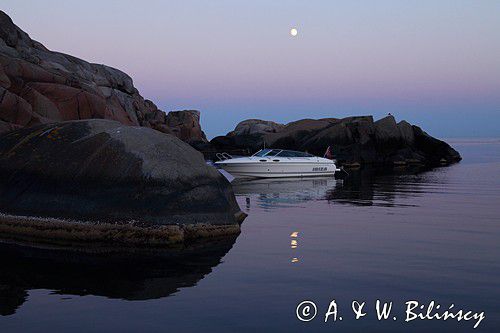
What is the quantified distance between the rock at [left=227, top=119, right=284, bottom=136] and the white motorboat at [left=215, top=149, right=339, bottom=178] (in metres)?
54.3

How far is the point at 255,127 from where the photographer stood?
99875 mm

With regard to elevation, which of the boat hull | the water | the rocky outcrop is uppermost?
the rocky outcrop

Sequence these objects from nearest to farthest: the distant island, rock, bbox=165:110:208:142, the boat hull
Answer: the distant island < the boat hull < rock, bbox=165:110:208:142

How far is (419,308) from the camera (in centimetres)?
861

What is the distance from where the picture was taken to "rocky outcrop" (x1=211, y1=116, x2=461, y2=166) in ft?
212

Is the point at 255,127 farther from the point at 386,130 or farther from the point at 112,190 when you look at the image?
the point at 112,190

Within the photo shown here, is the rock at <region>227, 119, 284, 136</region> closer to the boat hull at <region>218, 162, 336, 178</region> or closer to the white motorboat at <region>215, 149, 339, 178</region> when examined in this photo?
the white motorboat at <region>215, 149, 339, 178</region>

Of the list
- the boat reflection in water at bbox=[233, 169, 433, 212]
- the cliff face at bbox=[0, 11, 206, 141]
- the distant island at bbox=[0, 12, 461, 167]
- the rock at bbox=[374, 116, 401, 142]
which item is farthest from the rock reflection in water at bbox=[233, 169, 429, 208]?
the rock at bbox=[374, 116, 401, 142]

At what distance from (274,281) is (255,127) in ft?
296

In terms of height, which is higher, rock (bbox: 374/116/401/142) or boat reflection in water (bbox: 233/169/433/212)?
rock (bbox: 374/116/401/142)

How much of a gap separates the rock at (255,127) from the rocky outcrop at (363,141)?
24057mm

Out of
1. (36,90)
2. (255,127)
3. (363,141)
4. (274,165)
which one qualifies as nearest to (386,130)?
(363,141)

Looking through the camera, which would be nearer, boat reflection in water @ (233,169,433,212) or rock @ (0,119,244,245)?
rock @ (0,119,244,245)

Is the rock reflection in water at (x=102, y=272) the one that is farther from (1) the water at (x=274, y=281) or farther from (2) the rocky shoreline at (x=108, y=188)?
(2) the rocky shoreline at (x=108, y=188)
